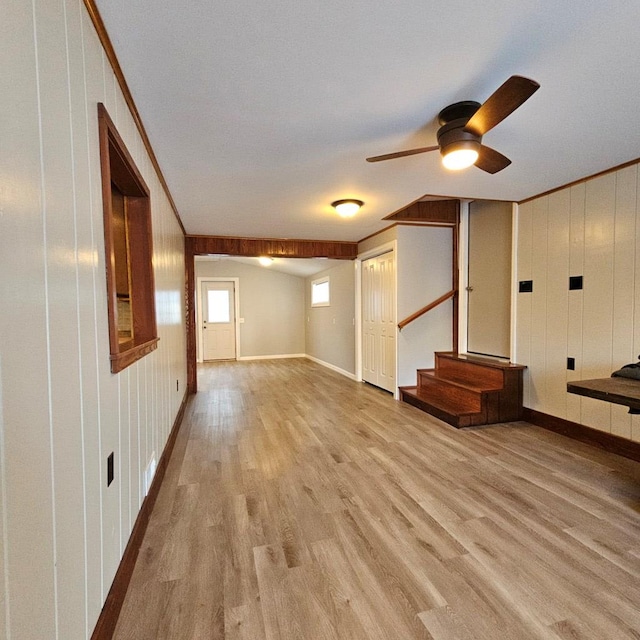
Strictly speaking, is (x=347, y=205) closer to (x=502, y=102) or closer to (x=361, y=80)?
(x=361, y=80)

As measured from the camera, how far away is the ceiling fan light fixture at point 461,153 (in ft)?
6.04

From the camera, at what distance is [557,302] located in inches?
126

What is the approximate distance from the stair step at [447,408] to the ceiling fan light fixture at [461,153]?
233 centimetres

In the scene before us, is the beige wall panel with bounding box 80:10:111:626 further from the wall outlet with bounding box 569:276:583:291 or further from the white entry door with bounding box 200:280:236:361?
the white entry door with bounding box 200:280:236:361

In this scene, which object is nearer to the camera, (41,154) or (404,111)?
(41,154)

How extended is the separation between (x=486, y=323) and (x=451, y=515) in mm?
2831

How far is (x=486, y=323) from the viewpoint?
415 centimetres

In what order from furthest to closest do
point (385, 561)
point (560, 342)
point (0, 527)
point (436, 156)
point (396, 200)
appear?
point (396, 200) < point (560, 342) < point (436, 156) < point (385, 561) < point (0, 527)

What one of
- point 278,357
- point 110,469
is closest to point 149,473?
point 110,469

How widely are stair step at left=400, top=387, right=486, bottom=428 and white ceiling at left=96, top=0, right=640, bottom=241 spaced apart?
2.19 metres

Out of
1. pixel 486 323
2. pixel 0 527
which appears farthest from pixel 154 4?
pixel 486 323

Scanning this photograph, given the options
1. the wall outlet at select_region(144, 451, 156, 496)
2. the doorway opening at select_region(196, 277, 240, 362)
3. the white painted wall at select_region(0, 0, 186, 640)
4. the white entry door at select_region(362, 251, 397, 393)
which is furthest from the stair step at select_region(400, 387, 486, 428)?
the doorway opening at select_region(196, 277, 240, 362)

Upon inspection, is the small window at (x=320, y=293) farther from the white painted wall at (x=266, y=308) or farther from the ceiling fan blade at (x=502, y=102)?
the ceiling fan blade at (x=502, y=102)

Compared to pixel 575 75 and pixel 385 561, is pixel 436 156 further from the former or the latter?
pixel 385 561
